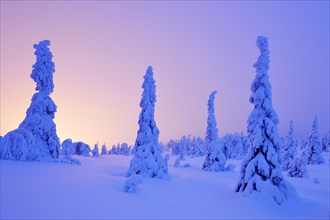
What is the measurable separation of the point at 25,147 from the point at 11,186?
10281 mm

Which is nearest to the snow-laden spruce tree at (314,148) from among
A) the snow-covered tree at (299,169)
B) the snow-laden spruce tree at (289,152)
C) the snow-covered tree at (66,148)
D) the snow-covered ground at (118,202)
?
the snow-laden spruce tree at (289,152)

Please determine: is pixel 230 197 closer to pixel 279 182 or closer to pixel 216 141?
pixel 279 182

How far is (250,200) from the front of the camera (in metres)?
17.7

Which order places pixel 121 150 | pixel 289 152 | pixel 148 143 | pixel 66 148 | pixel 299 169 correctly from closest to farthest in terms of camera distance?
pixel 148 143, pixel 299 169, pixel 289 152, pixel 66 148, pixel 121 150

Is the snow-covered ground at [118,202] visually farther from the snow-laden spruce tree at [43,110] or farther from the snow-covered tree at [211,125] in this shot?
the snow-covered tree at [211,125]

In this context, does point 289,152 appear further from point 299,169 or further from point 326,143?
point 326,143

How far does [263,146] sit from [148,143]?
422 inches

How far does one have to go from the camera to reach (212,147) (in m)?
42.3

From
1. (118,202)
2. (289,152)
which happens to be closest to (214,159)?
(289,152)

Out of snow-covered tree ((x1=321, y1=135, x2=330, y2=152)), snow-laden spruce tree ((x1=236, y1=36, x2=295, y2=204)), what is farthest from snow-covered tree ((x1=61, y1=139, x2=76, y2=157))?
snow-covered tree ((x1=321, y1=135, x2=330, y2=152))

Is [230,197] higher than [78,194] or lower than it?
lower

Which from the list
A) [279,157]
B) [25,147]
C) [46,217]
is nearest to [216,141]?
[279,157]

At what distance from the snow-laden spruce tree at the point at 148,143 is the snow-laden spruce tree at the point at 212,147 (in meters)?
16.9

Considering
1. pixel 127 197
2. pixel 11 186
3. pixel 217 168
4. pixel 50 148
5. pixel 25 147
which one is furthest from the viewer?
pixel 217 168
